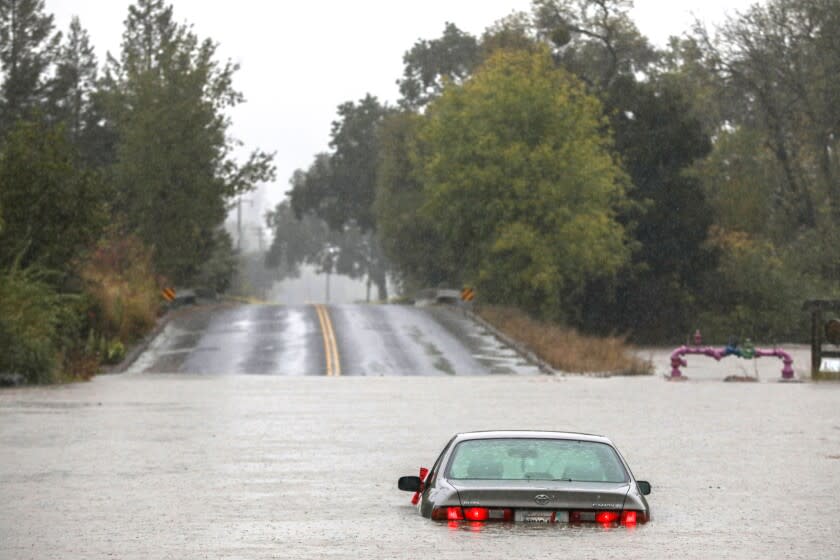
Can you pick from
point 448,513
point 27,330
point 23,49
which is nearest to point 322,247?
point 23,49

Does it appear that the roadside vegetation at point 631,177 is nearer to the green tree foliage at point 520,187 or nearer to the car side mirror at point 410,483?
the green tree foliage at point 520,187

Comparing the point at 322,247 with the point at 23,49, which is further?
the point at 322,247

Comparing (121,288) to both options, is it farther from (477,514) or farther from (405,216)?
(477,514)

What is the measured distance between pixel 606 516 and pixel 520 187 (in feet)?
185

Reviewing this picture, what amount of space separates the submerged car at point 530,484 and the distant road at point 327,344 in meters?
33.3

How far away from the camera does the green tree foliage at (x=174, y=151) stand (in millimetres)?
71312

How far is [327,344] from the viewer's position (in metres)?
55.2

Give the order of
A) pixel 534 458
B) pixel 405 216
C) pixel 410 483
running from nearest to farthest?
pixel 534 458 < pixel 410 483 < pixel 405 216

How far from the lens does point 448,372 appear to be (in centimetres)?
4850

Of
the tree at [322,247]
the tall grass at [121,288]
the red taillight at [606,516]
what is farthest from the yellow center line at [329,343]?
the tree at [322,247]

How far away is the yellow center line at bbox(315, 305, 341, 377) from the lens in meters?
49.1

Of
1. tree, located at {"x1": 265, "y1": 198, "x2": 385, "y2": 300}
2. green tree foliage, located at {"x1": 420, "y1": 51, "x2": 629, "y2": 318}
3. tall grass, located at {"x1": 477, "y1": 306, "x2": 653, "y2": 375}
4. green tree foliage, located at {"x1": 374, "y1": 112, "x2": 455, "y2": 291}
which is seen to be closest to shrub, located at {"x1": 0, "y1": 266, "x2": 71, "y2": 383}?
tall grass, located at {"x1": 477, "y1": 306, "x2": 653, "y2": 375}

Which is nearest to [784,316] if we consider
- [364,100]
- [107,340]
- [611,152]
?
[611,152]

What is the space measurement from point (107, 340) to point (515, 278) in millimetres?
22205
